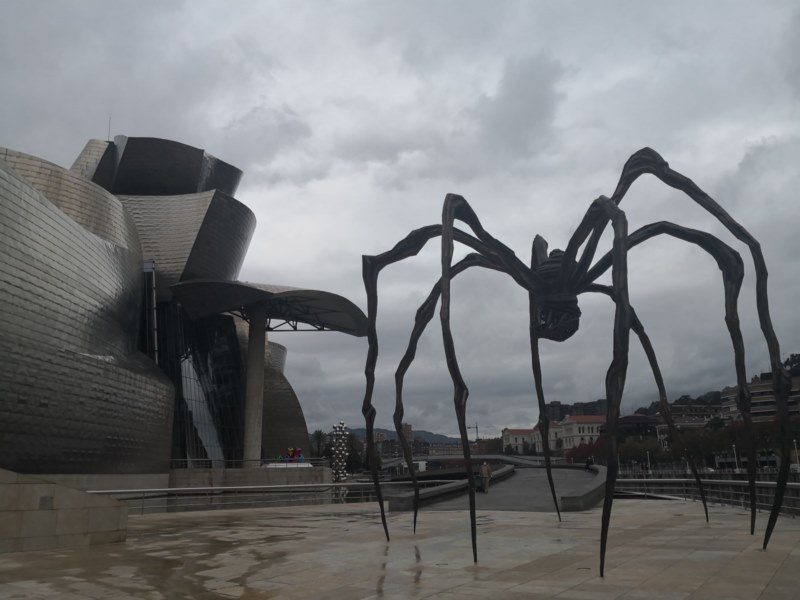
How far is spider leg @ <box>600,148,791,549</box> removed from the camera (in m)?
6.34

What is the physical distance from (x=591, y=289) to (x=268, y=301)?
3514 cm

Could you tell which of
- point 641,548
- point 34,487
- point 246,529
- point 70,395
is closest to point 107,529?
point 34,487

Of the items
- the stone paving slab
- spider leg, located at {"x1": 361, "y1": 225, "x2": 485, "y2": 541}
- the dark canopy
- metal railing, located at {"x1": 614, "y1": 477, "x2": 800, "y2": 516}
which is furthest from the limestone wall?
the dark canopy

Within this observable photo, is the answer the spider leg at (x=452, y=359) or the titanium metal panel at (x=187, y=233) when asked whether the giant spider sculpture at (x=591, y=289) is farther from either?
the titanium metal panel at (x=187, y=233)

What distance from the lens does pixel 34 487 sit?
9.58m

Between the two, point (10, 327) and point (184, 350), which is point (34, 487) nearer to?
point (10, 327)

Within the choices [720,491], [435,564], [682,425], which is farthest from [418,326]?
[682,425]

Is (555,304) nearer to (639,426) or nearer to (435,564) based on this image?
(435,564)

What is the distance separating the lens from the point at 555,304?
8.38 metres

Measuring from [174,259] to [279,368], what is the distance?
61.9 ft

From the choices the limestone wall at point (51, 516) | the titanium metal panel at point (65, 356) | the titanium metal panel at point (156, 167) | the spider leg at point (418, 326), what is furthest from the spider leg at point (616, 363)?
the titanium metal panel at point (156, 167)

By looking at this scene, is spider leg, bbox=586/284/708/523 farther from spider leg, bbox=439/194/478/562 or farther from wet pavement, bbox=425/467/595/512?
wet pavement, bbox=425/467/595/512

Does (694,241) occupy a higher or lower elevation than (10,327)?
lower

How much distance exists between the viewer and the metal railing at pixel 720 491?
10.8 meters
